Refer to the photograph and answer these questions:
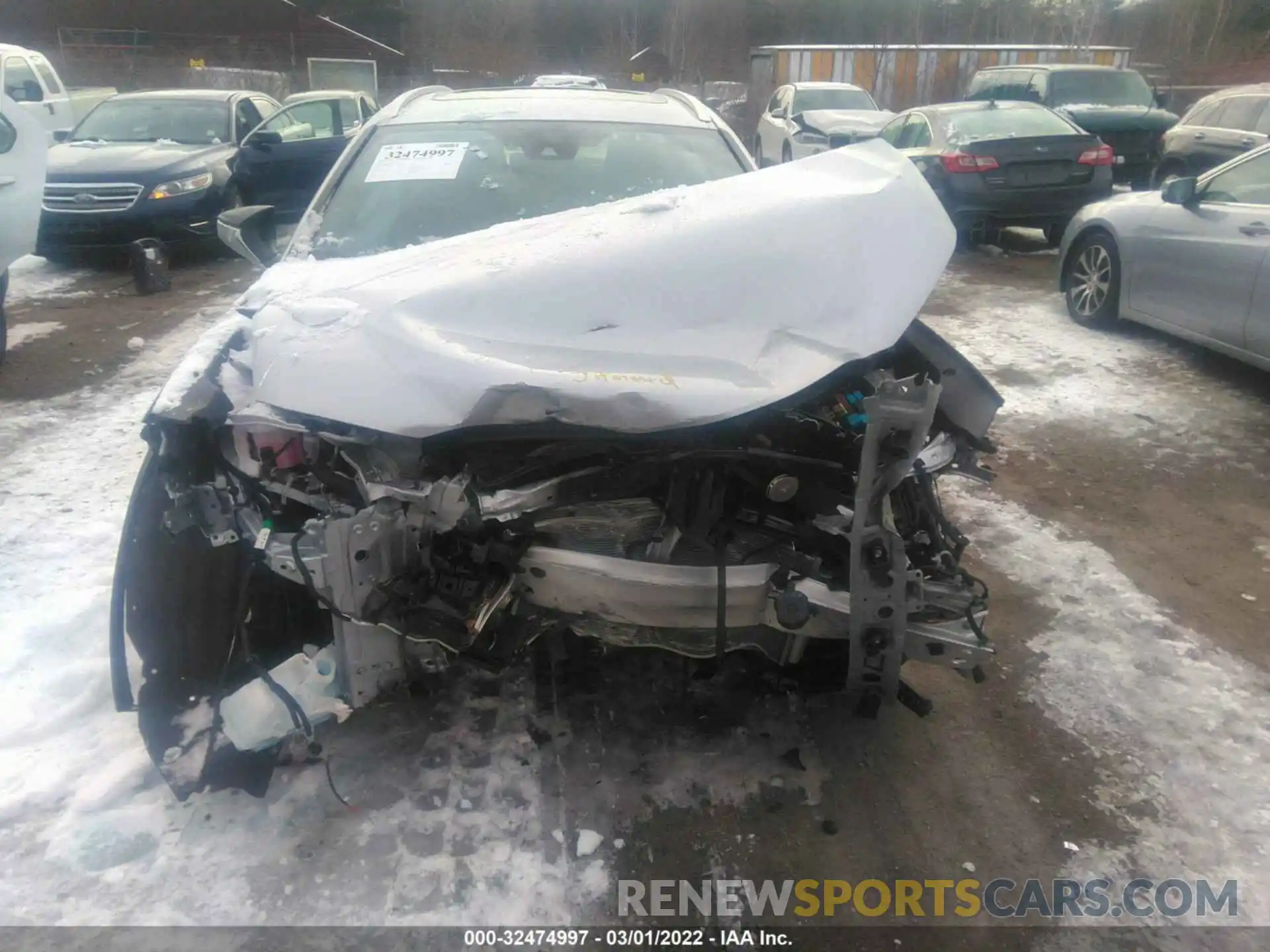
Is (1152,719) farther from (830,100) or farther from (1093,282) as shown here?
(830,100)

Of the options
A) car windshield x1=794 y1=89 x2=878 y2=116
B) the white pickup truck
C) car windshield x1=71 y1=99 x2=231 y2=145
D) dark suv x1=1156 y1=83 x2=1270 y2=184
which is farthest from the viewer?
car windshield x1=794 y1=89 x2=878 y2=116

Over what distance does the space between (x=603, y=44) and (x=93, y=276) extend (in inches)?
1646

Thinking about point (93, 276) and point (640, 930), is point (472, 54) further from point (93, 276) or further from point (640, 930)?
point (640, 930)

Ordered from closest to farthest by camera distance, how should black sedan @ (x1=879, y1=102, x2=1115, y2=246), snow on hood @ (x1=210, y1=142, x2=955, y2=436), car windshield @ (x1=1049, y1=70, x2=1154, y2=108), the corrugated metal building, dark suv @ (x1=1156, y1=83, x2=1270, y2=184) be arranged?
snow on hood @ (x1=210, y1=142, x2=955, y2=436)
black sedan @ (x1=879, y1=102, x2=1115, y2=246)
dark suv @ (x1=1156, y1=83, x2=1270, y2=184)
car windshield @ (x1=1049, y1=70, x2=1154, y2=108)
the corrugated metal building

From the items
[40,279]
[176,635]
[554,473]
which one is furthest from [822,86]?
[176,635]

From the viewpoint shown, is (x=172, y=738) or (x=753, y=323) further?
(x=172, y=738)

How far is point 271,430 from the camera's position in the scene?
2.28 metres

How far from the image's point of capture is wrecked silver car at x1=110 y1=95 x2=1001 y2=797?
2.11 m

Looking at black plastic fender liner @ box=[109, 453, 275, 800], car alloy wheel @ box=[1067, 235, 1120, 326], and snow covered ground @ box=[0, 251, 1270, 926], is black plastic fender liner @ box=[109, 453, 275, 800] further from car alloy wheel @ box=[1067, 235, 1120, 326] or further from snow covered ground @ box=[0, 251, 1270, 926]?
car alloy wheel @ box=[1067, 235, 1120, 326]

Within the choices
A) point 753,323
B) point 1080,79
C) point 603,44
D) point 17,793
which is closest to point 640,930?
point 753,323

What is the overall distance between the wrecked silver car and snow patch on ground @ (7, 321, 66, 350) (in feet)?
18.1

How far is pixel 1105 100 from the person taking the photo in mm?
12078

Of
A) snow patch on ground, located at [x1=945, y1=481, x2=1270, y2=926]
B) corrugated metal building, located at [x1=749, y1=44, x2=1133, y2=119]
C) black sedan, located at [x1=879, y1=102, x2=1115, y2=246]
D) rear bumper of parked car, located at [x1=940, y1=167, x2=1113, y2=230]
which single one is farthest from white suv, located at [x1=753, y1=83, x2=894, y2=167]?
snow patch on ground, located at [x1=945, y1=481, x2=1270, y2=926]

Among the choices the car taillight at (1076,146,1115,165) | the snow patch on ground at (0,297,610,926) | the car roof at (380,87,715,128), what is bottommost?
the snow patch on ground at (0,297,610,926)
